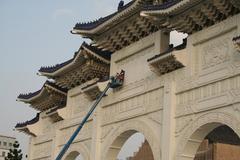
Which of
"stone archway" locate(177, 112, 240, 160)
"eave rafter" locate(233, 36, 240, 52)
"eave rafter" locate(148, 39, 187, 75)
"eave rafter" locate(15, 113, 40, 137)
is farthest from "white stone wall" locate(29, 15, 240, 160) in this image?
"eave rafter" locate(15, 113, 40, 137)

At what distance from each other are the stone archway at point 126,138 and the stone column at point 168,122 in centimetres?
46

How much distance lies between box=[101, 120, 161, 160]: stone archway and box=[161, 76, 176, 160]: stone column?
46 cm

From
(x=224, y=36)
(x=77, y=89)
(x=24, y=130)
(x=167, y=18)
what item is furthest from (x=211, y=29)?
(x=24, y=130)

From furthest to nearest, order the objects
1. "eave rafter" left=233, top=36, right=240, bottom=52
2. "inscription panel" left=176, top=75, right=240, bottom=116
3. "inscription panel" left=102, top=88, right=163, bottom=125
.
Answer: "inscription panel" left=102, top=88, right=163, bottom=125
"inscription panel" left=176, top=75, right=240, bottom=116
"eave rafter" left=233, top=36, right=240, bottom=52

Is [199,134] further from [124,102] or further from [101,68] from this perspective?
[101,68]

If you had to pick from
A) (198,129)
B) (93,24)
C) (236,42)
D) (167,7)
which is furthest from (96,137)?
(236,42)

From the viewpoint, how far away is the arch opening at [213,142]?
1327 centimetres

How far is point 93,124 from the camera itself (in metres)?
18.0

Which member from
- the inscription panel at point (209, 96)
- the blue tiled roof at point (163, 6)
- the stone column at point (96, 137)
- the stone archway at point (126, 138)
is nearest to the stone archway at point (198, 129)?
the inscription panel at point (209, 96)

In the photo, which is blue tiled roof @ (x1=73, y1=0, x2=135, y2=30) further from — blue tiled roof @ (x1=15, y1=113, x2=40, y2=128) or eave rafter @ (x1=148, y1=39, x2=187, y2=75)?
blue tiled roof @ (x1=15, y1=113, x2=40, y2=128)

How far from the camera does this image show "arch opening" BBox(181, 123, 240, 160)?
1327 cm

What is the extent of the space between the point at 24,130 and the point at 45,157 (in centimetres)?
247

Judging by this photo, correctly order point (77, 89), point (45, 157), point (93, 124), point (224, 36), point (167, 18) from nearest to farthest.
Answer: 1. point (224, 36)
2. point (167, 18)
3. point (93, 124)
4. point (77, 89)
5. point (45, 157)

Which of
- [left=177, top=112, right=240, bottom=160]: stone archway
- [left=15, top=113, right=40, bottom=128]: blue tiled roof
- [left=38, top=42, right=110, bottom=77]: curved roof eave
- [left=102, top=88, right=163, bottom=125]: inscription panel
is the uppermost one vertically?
[left=38, top=42, right=110, bottom=77]: curved roof eave
